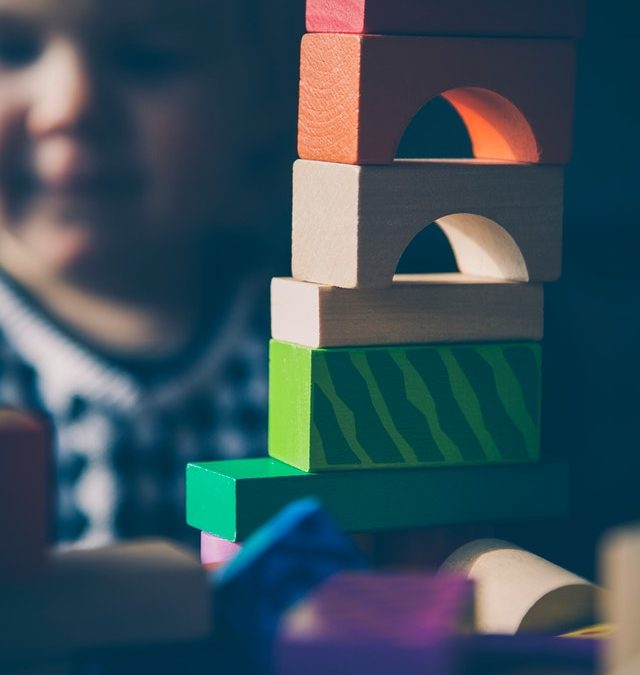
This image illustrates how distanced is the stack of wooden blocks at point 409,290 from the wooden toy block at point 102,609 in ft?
1.41

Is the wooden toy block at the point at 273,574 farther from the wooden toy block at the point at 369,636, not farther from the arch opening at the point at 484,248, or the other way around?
the arch opening at the point at 484,248

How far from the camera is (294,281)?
141 centimetres

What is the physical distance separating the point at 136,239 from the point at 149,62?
0.76ft

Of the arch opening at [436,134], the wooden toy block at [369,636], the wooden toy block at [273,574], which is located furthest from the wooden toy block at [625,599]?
the arch opening at [436,134]

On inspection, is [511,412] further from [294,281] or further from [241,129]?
[241,129]

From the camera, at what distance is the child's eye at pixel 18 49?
178 centimetres

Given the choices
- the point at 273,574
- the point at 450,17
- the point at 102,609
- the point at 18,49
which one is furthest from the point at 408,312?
the point at 18,49

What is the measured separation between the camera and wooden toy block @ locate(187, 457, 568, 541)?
1360mm

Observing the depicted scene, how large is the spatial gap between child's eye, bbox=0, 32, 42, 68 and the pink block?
0.69m

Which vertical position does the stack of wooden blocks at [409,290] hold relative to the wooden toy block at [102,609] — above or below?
above

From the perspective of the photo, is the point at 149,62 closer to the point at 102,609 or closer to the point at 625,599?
the point at 102,609

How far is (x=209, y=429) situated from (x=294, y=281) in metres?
0.51

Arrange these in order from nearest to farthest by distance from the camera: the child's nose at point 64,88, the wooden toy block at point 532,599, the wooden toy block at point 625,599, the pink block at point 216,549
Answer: the wooden toy block at point 625,599 → the wooden toy block at point 532,599 → the pink block at point 216,549 → the child's nose at point 64,88

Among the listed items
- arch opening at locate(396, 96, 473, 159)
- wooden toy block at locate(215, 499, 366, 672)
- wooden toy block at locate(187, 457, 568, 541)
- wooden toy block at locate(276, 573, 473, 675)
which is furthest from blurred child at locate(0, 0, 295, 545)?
wooden toy block at locate(276, 573, 473, 675)
